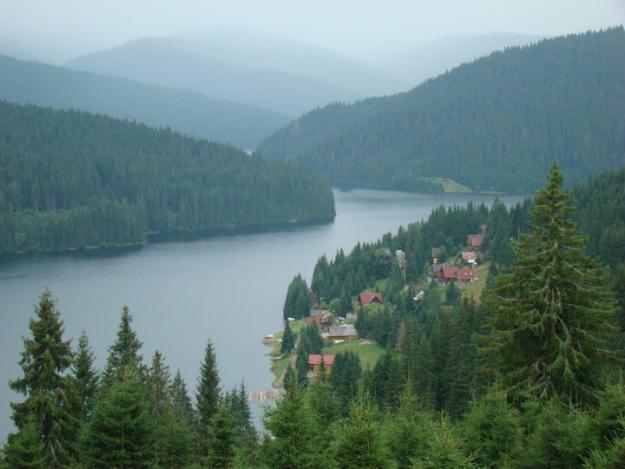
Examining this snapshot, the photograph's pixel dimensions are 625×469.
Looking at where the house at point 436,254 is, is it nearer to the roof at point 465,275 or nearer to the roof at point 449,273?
the roof at point 449,273

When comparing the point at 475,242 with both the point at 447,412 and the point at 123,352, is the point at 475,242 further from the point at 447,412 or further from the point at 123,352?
the point at 447,412

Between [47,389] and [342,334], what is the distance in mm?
37855

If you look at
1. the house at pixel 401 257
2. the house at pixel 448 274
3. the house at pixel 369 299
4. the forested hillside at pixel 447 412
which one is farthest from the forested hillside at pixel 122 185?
the forested hillside at pixel 447 412

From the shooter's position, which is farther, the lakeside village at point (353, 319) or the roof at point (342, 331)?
the roof at point (342, 331)

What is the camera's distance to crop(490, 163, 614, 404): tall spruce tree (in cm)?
1689

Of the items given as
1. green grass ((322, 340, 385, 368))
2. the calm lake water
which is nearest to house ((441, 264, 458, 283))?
green grass ((322, 340, 385, 368))

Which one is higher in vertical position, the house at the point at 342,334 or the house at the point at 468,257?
the house at the point at 468,257

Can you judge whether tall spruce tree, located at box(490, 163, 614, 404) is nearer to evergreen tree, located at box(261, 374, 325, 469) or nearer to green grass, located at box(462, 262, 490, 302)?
evergreen tree, located at box(261, 374, 325, 469)

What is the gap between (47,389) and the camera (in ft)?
67.7

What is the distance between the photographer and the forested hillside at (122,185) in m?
118

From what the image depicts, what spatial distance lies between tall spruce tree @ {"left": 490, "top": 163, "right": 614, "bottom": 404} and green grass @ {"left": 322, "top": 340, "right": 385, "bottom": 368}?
108 ft

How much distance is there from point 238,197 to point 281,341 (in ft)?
297

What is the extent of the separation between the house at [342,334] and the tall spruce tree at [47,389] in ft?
120

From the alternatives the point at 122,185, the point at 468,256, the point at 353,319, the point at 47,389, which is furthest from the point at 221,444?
the point at 122,185
